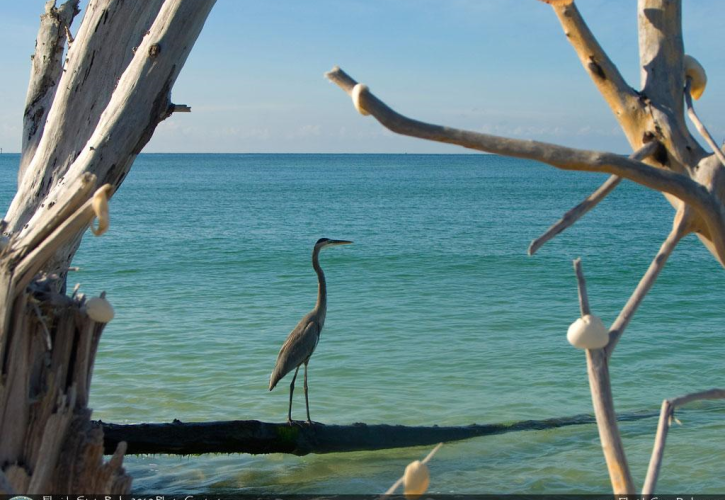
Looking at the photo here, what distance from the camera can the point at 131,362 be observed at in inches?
350

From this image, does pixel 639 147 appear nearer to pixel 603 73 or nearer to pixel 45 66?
pixel 603 73

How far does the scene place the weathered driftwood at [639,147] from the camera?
145 centimetres

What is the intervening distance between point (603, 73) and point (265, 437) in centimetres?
377

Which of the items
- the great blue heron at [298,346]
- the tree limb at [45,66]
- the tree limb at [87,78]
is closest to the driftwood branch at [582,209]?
the tree limb at [87,78]

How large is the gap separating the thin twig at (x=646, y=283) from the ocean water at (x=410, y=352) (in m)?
4.14

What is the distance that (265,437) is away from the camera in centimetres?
500

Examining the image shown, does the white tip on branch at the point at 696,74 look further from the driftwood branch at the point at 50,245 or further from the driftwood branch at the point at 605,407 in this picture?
the driftwood branch at the point at 50,245

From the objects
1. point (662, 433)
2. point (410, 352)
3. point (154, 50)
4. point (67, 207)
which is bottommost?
point (662, 433)

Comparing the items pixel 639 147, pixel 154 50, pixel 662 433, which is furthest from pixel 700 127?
pixel 154 50

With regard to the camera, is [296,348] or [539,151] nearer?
[539,151]

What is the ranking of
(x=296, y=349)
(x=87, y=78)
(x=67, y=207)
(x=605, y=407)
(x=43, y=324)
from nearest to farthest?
(x=605, y=407)
(x=67, y=207)
(x=43, y=324)
(x=87, y=78)
(x=296, y=349)

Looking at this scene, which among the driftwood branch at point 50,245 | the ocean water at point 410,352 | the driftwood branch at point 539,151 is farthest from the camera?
the ocean water at point 410,352

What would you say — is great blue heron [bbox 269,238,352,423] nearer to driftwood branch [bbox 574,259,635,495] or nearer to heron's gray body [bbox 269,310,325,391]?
heron's gray body [bbox 269,310,325,391]

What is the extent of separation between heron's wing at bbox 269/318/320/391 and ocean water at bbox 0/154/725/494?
2.66ft
